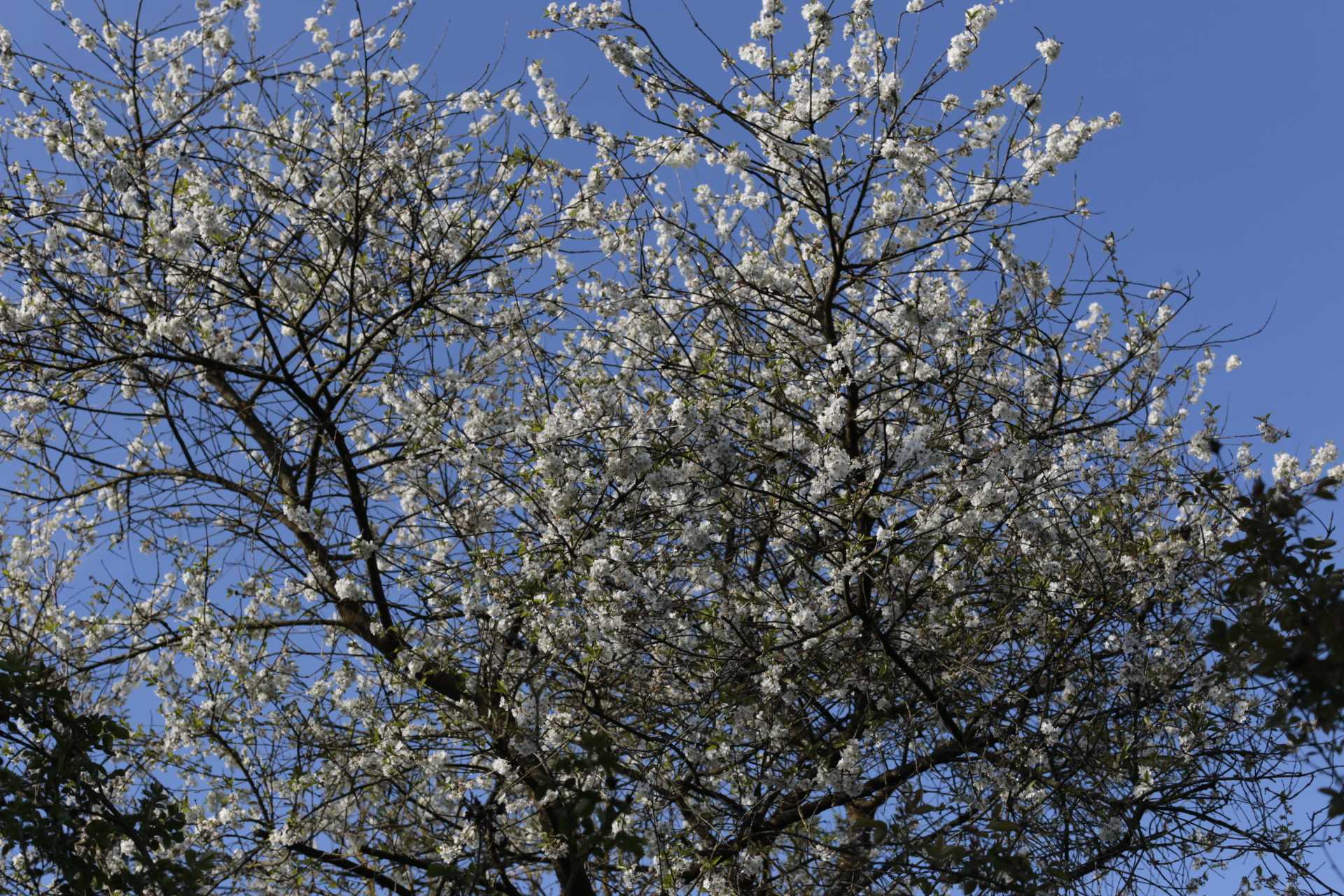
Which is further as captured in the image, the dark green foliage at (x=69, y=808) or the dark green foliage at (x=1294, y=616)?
the dark green foliage at (x=69, y=808)

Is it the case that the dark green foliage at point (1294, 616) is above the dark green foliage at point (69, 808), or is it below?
below

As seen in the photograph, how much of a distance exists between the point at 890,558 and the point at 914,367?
103 cm

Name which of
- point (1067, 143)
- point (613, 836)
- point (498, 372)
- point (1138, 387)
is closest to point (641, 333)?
point (498, 372)

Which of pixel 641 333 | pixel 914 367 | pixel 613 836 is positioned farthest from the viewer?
pixel 641 333

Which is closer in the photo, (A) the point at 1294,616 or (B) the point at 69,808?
(A) the point at 1294,616

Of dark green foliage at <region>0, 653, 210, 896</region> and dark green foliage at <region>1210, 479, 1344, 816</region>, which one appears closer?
dark green foliage at <region>1210, 479, 1344, 816</region>

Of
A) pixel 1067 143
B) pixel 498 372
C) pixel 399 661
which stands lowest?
pixel 399 661

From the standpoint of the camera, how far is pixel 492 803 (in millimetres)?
5746

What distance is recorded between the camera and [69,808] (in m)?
4.18

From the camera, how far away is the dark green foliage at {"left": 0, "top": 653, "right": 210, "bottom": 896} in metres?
3.94

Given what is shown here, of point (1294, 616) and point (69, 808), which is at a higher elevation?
point (69, 808)

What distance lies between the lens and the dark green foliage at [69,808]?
3936 mm

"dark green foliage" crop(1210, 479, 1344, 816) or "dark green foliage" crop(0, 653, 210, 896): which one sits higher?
"dark green foliage" crop(0, 653, 210, 896)

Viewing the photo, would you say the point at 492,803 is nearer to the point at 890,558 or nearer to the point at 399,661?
the point at 399,661
